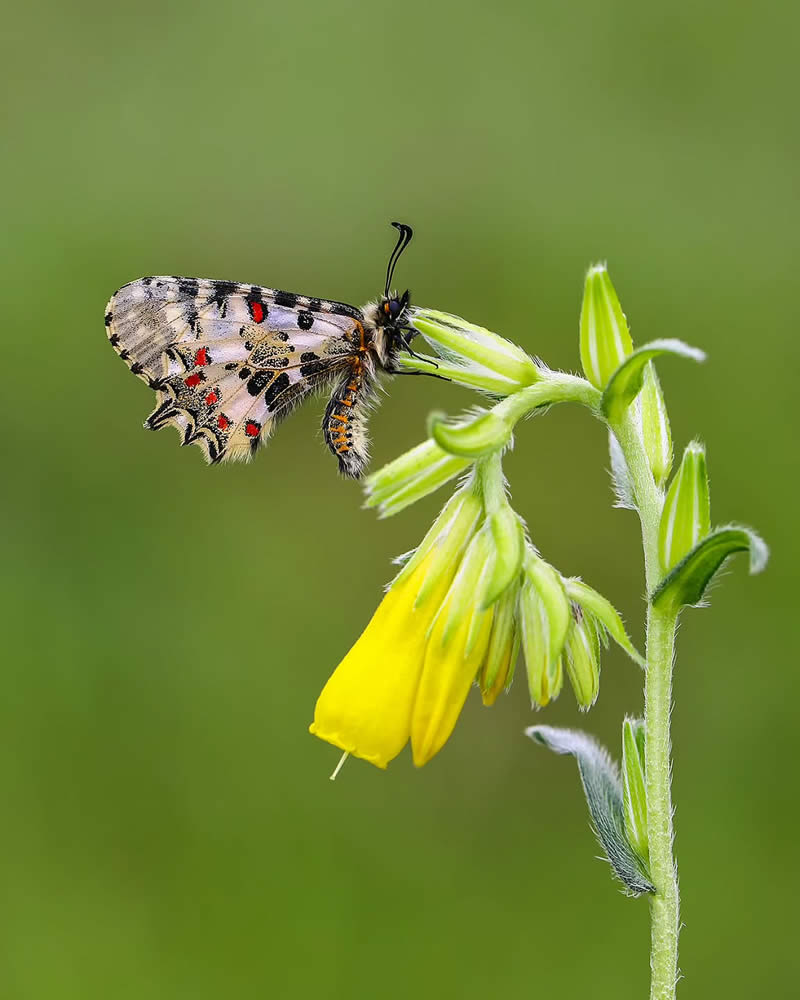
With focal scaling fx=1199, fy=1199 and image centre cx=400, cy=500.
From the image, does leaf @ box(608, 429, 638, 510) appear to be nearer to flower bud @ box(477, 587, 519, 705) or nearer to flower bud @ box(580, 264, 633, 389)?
flower bud @ box(580, 264, 633, 389)

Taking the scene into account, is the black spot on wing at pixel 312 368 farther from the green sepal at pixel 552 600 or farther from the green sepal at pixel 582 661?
the green sepal at pixel 582 661

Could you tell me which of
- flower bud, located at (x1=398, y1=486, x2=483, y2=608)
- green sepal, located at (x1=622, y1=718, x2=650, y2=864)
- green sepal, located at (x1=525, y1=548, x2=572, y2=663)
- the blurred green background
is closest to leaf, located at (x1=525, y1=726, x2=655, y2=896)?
green sepal, located at (x1=622, y1=718, x2=650, y2=864)

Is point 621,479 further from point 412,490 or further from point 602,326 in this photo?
point 412,490

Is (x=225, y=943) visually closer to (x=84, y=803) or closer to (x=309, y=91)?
(x=84, y=803)

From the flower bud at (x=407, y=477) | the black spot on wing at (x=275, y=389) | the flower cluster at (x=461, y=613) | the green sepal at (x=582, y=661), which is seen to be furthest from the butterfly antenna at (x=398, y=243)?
the green sepal at (x=582, y=661)

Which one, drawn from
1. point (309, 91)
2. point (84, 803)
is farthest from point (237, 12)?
point (84, 803)

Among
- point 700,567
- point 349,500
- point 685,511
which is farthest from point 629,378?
point 349,500
